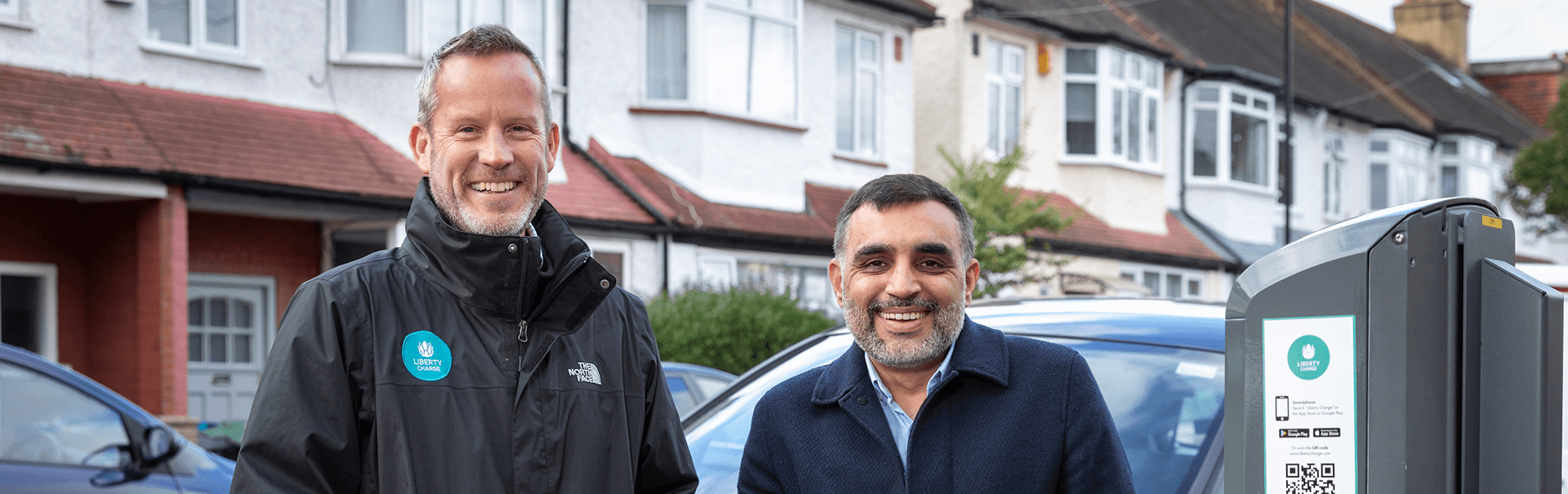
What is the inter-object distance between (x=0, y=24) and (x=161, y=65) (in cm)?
142

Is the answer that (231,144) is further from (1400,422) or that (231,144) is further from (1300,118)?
(1300,118)

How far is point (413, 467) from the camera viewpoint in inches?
103

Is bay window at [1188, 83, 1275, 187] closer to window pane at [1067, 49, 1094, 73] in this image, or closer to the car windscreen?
window pane at [1067, 49, 1094, 73]

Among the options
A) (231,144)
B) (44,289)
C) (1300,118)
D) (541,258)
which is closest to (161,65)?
(231,144)

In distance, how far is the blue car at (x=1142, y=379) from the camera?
363 centimetres

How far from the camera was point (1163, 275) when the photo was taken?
81.3 feet

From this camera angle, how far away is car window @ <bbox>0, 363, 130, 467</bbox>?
6.26 m

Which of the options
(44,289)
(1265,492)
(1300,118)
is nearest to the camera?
(1265,492)

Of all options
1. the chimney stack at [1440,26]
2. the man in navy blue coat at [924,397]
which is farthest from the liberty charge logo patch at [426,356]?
the chimney stack at [1440,26]

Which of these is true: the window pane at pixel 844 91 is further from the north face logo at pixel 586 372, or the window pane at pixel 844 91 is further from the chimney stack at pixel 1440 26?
the chimney stack at pixel 1440 26

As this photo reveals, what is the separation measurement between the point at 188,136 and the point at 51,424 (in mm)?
6347

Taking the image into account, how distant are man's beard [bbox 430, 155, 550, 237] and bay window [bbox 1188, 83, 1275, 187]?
24247 mm

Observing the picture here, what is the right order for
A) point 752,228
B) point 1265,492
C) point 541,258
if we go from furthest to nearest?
point 752,228
point 541,258
point 1265,492

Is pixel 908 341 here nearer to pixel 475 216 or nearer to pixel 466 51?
pixel 475 216
